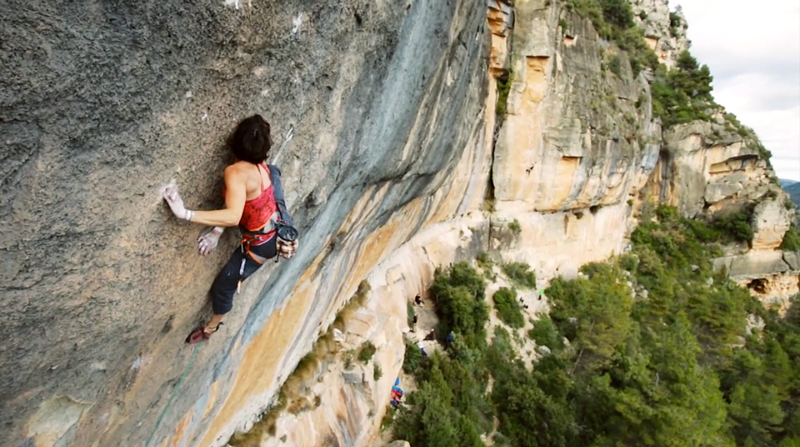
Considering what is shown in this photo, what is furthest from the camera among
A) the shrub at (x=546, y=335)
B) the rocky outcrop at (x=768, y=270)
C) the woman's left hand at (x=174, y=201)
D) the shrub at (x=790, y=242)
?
the shrub at (x=790, y=242)

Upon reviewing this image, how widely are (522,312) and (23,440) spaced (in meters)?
15.1

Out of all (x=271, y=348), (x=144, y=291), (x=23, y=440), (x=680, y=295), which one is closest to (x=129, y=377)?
(x=23, y=440)

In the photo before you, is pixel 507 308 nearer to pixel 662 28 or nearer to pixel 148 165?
pixel 148 165

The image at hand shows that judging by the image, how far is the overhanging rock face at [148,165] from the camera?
1791mm

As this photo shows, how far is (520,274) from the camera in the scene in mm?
16906

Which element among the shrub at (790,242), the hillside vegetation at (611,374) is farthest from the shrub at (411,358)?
the shrub at (790,242)

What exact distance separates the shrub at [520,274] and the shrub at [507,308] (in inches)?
52.8

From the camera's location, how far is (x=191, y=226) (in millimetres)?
2662

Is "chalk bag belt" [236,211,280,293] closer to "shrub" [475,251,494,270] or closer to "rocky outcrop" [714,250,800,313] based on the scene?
"shrub" [475,251,494,270]

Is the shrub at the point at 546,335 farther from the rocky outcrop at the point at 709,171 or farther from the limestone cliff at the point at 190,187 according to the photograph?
the rocky outcrop at the point at 709,171

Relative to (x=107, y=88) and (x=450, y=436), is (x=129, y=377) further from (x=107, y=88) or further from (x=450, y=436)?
(x=450, y=436)

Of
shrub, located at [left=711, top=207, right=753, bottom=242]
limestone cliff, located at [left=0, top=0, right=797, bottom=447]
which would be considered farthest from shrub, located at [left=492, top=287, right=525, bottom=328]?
shrub, located at [left=711, top=207, right=753, bottom=242]

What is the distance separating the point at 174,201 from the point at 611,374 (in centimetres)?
1511

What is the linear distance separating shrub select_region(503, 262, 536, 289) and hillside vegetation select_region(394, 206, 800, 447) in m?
1.39
